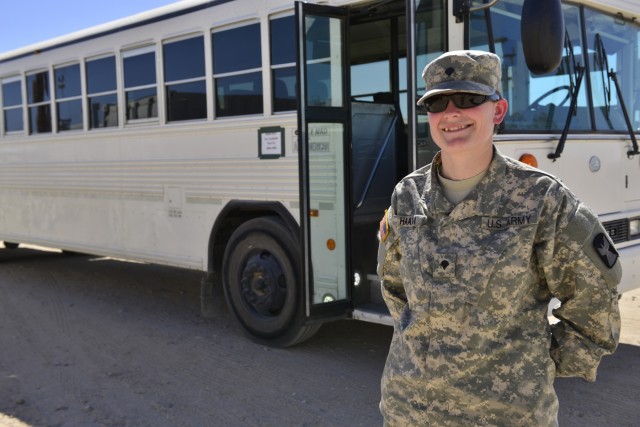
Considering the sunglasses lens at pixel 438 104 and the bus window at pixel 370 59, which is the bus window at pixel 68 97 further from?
the sunglasses lens at pixel 438 104

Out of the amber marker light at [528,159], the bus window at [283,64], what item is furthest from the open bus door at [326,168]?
the amber marker light at [528,159]

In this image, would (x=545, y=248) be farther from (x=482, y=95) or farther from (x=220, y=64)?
(x=220, y=64)

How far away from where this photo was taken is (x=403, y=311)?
2.09 metres

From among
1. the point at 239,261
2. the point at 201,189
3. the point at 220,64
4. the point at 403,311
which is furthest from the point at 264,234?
the point at 403,311

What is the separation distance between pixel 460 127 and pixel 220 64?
4.12m

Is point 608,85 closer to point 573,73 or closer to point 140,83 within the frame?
point 573,73

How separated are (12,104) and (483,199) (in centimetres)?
778

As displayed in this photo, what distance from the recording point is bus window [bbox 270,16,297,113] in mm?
5215

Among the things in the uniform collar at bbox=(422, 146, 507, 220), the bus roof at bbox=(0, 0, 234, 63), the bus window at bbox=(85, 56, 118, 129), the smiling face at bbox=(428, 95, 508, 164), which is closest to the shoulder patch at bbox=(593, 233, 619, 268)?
the uniform collar at bbox=(422, 146, 507, 220)

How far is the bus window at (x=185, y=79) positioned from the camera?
5945 millimetres

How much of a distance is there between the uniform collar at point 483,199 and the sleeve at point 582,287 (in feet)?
0.57

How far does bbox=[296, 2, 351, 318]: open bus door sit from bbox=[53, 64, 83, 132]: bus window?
11.3 feet

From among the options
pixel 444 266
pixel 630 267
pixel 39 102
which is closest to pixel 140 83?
pixel 39 102

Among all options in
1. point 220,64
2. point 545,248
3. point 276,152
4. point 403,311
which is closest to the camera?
point 545,248
